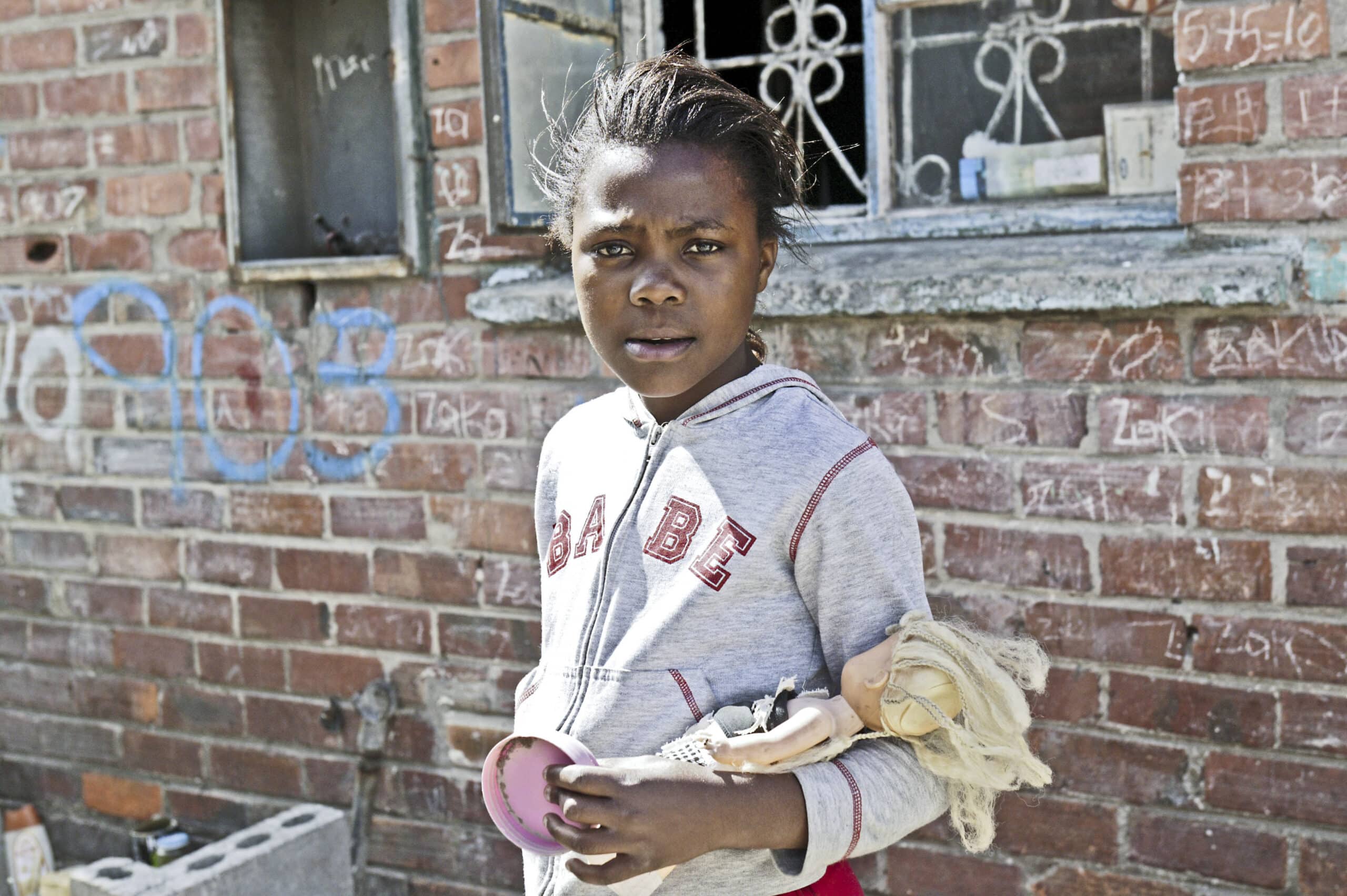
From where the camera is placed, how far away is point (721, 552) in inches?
54.3

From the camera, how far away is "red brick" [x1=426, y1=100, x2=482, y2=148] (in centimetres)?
276

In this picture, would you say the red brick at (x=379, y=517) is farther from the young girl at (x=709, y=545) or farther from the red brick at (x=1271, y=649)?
the red brick at (x=1271, y=649)

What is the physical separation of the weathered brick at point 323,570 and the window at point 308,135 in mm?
669

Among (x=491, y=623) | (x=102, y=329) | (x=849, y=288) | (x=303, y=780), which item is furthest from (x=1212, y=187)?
(x=102, y=329)

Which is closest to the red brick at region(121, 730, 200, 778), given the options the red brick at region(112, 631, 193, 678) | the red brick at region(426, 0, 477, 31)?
the red brick at region(112, 631, 193, 678)

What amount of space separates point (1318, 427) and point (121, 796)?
9.86 feet

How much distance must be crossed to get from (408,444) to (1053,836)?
5.32ft

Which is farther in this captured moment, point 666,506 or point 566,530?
point 566,530

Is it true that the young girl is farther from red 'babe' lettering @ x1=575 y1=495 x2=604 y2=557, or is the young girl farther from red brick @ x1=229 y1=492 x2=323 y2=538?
red brick @ x1=229 y1=492 x2=323 y2=538

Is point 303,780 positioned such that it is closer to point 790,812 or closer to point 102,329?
point 102,329

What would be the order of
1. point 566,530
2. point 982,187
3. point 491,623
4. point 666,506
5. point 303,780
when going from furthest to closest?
1. point 303,780
2. point 491,623
3. point 982,187
4. point 566,530
5. point 666,506

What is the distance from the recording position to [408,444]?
2.89 metres

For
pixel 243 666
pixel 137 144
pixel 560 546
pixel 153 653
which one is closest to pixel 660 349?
pixel 560 546

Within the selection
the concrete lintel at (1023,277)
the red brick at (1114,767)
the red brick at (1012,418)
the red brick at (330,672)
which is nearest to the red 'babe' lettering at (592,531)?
the concrete lintel at (1023,277)
